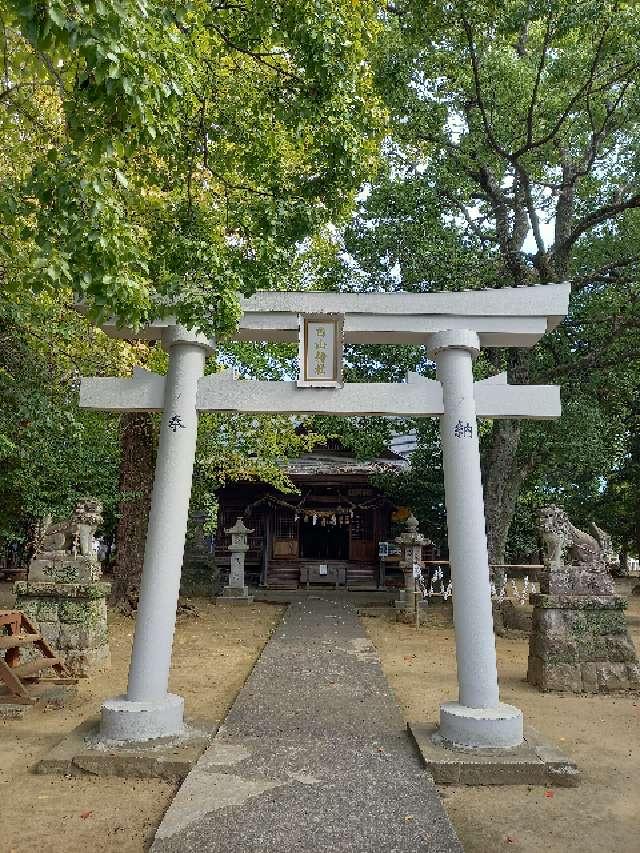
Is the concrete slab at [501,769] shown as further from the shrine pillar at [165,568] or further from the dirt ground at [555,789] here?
the shrine pillar at [165,568]

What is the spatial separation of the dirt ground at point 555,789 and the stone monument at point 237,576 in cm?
851

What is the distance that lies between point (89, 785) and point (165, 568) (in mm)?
1786

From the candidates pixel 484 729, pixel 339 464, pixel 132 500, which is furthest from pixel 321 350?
pixel 339 464

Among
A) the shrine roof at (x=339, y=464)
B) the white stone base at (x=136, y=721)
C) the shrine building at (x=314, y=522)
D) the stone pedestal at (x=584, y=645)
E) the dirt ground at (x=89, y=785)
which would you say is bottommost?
the dirt ground at (x=89, y=785)

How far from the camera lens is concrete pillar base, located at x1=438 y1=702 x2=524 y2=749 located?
5.36 m

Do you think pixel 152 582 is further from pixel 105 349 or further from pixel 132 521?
pixel 132 521

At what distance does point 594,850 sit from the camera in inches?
157

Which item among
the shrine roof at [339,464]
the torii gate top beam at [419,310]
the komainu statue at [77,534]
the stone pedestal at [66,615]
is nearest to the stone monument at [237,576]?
the shrine roof at [339,464]

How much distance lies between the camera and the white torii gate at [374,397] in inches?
230

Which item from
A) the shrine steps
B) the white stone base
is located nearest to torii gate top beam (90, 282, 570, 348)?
the white stone base

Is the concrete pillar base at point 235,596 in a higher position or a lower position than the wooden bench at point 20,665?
higher

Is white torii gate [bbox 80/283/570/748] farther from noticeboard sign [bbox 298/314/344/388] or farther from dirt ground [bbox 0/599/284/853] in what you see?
dirt ground [bbox 0/599/284/853]

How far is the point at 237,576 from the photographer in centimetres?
1892

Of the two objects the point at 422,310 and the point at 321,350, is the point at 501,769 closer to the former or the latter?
the point at 321,350
